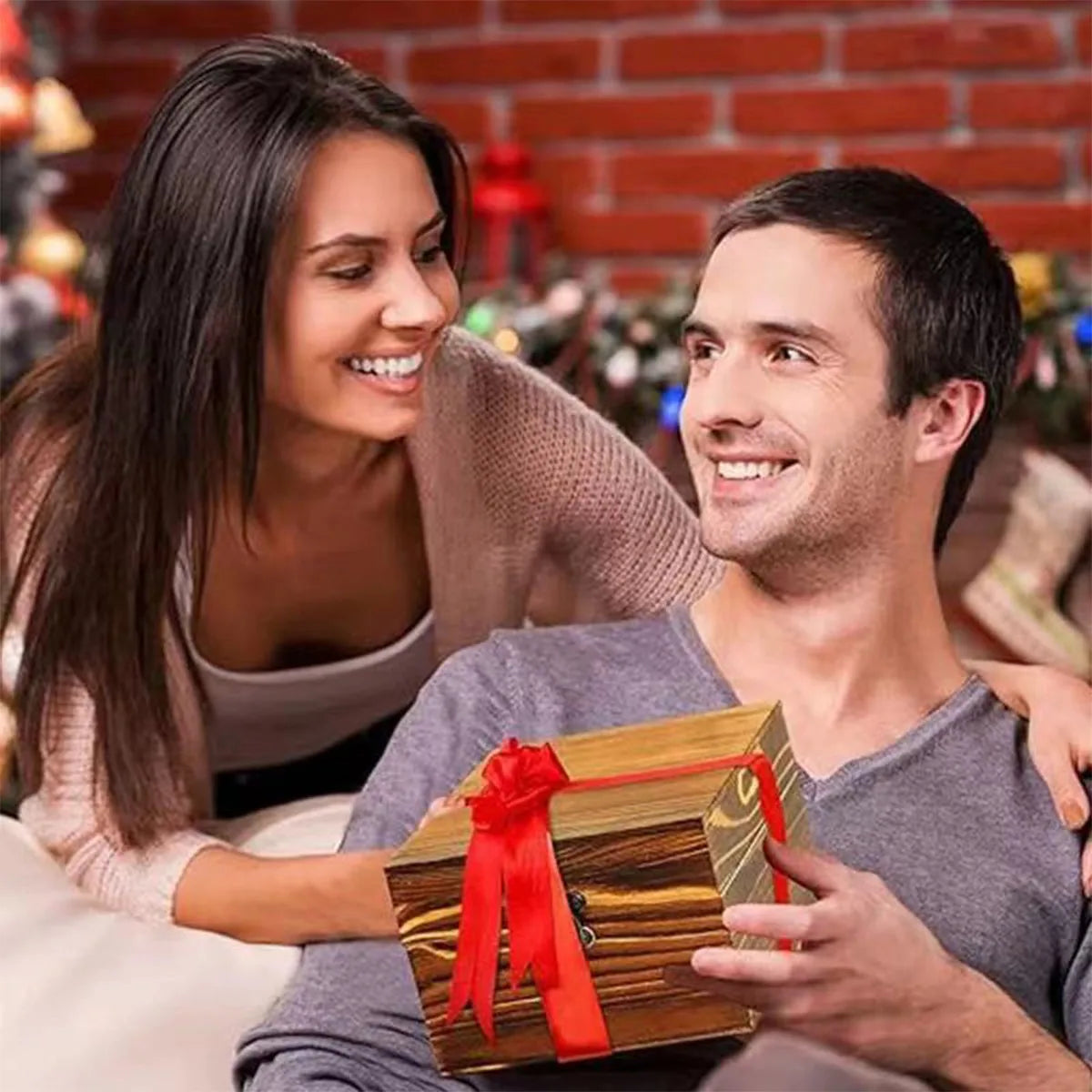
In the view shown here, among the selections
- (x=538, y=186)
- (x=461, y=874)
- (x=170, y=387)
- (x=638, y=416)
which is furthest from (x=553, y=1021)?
(x=538, y=186)

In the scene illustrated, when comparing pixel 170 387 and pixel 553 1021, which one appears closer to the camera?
pixel 553 1021

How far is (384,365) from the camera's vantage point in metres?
2.19

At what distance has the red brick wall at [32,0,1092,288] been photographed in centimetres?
406

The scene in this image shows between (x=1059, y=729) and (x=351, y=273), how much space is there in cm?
73

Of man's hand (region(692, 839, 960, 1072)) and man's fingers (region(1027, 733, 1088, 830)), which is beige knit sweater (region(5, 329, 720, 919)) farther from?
man's hand (region(692, 839, 960, 1072))

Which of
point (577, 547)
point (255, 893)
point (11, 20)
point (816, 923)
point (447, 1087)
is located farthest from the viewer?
point (11, 20)

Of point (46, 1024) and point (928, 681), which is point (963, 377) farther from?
point (46, 1024)

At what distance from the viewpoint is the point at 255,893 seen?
78.3 inches

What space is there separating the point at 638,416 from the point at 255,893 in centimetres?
197

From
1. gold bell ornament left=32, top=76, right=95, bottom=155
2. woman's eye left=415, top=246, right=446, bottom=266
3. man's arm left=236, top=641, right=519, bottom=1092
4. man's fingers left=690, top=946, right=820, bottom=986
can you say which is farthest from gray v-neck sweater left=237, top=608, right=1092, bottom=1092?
gold bell ornament left=32, top=76, right=95, bottom=155

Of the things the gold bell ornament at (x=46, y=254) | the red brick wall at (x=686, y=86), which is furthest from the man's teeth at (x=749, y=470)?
the red brick wall at (x=686, y=86)

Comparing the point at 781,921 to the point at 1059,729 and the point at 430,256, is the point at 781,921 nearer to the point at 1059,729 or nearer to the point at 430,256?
the point at 1059,729

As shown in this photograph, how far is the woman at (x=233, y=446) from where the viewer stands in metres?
2.12

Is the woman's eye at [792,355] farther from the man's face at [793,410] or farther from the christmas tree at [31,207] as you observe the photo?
the christmas tree at [31,207]
